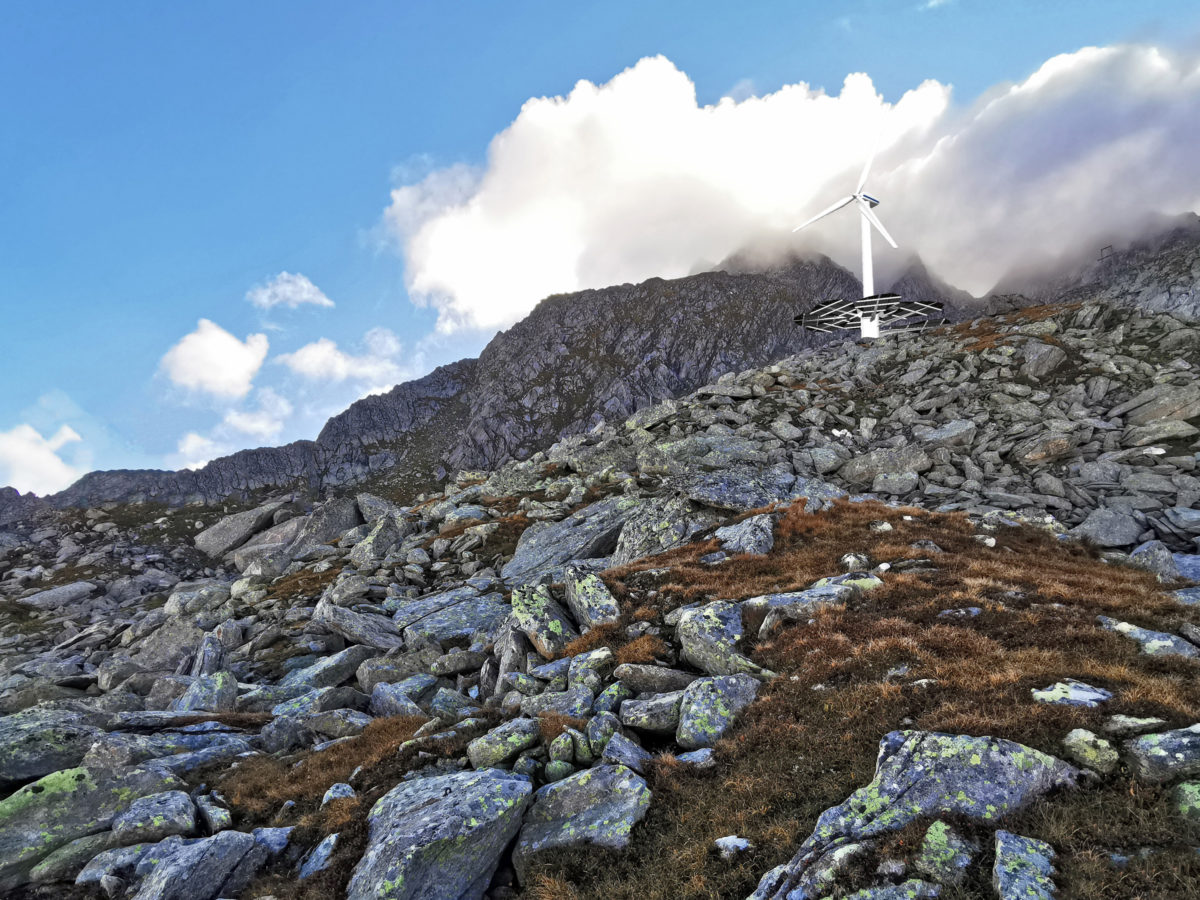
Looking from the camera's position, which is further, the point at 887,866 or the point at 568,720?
the point at 568,720

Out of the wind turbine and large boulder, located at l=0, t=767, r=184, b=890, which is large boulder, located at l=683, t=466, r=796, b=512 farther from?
the wind turbine

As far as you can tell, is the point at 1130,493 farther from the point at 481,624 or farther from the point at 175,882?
the point at 175,882

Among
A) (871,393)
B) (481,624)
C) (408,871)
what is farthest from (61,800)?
(871,393)

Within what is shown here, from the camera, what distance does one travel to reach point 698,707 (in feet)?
43.3

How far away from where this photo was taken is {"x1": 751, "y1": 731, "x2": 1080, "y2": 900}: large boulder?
7.68 meters

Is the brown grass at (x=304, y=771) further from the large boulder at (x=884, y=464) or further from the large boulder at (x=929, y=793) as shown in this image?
the large boulder at (x=884, y=464)

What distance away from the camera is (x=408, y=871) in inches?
363

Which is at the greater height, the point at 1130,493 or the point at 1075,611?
the point at 1130,493

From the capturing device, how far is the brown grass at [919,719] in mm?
7160

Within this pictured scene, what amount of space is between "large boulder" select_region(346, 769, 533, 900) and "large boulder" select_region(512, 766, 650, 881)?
0.45 meters

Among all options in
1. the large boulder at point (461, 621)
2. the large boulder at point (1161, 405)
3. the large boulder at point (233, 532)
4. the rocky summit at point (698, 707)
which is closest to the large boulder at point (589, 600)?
the rocky summit at point (698, 707)

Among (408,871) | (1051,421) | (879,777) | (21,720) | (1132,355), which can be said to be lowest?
(408,871)

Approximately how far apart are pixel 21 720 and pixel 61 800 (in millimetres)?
5980

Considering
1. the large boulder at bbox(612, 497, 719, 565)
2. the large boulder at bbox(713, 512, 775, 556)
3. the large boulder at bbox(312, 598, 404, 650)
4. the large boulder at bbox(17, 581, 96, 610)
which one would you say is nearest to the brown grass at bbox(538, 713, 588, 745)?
the large boulder at bbox(713, 512, 775, 556)
